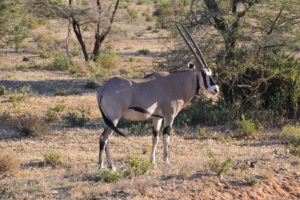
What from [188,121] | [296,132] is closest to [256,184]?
[296,132]

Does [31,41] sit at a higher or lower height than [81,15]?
lower

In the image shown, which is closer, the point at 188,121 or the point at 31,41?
the point at 188,121

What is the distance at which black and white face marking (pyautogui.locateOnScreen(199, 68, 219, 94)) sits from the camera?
909cm

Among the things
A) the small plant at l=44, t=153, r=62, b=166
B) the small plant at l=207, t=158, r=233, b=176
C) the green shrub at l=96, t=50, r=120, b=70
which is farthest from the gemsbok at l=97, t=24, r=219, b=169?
the green shrub at l=96, t=50, r=120, b=70

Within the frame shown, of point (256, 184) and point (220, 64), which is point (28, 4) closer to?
point (220, 64)

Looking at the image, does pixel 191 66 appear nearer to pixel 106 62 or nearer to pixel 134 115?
pixel 134 115

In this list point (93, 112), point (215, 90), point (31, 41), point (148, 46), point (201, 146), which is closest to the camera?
point (215, 90)

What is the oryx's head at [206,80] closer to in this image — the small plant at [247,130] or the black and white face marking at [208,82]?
the black and white face marking at [208,82]

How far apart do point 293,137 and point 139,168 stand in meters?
4.13

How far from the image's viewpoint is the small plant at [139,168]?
820 cm

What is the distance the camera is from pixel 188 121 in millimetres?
13414

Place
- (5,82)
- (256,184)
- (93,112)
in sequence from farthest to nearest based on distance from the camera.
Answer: (5,82) → (93,112) → (256,184)

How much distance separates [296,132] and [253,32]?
10.4ft

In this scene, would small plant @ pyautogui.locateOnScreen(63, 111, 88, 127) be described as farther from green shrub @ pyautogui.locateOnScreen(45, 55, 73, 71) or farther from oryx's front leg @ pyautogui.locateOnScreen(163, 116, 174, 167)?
green shrub @ pyautogui.locateOnScreen(45, 55, 73, 71)
